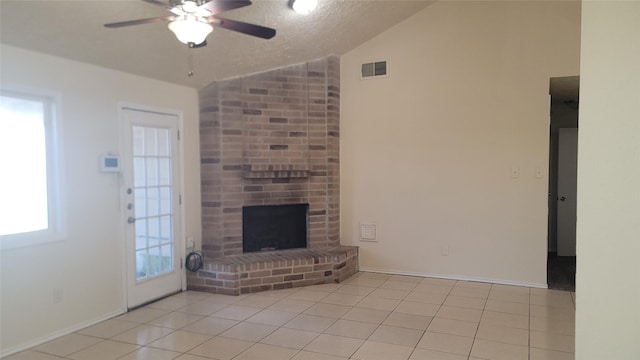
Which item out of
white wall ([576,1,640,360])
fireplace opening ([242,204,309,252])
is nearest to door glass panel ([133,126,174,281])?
fireplace opening ([242,204,309,252])

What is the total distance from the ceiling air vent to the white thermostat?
3.05 meters

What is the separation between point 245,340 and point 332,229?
2.18 metres

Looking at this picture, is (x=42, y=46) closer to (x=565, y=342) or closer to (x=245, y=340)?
(x=245, y=340)

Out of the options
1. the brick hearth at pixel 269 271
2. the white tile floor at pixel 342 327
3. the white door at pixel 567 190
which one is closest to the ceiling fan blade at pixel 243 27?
the white tile floor at pixel 342 327

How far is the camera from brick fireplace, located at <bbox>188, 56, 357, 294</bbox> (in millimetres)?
4660

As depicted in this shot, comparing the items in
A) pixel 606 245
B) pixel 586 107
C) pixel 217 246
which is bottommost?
pixel 217 246

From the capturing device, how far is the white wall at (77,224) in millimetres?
3051

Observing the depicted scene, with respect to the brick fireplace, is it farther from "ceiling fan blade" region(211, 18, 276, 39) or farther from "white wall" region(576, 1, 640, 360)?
"white wall" region(576, 1, 640, 360)

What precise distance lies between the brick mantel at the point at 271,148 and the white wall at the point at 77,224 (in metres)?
0.85

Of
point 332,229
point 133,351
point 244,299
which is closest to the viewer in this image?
point 133,351

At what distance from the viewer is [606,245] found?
1.72m

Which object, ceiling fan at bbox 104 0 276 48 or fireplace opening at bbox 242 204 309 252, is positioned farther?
fireplace opening at bbox 242 204 309 252

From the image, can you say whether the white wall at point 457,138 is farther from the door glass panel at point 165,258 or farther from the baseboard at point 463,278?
the door glass panel at point 165,258

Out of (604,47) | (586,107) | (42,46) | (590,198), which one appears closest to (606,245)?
(590,198)
